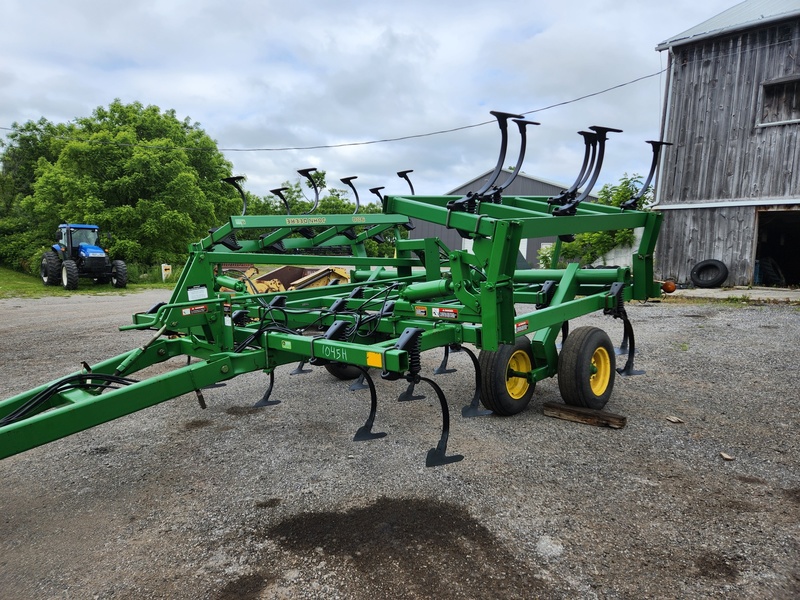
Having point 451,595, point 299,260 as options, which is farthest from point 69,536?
point 299,260

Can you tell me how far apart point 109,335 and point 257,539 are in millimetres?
7603

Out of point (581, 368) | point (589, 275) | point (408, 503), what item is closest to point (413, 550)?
point (408, 503)

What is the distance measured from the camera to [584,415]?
186 inches

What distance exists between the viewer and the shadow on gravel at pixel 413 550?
8.50ft

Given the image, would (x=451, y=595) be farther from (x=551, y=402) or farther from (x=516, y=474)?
(x=551, y=402)

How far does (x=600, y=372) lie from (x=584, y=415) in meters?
0.69

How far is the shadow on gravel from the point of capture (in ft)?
8.50

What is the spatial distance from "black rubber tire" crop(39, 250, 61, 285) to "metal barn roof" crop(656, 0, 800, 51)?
63.4 ft

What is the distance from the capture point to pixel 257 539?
9.94ft

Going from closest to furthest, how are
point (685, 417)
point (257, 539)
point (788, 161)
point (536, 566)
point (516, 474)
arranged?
point (536, 566)
point (257, 539)
point (516, 474)
point (685, 417)
point (788, 161)

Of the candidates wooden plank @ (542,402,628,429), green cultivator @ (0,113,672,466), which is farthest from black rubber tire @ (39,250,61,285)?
wooden plank @ (542,402,628,429)

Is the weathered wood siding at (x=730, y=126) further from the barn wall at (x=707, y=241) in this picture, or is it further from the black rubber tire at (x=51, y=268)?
the black rubber tire at (x=51, y=268)

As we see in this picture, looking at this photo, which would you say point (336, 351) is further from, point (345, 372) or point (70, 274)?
point (70, 274)

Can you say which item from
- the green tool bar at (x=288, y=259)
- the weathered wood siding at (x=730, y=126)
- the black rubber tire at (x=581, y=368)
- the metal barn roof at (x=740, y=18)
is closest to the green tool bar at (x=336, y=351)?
the green tool bar at (x=288, y=259)
